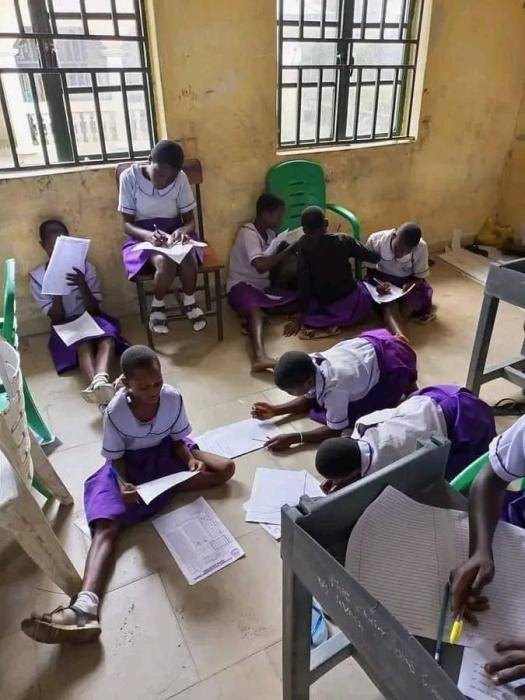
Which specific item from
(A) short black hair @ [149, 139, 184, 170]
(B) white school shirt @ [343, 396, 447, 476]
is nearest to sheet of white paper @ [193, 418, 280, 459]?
(B) white school shirt @ [343, 396, 447, 476]

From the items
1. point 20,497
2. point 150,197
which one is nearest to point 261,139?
point 150,197

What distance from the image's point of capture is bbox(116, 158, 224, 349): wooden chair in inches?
115

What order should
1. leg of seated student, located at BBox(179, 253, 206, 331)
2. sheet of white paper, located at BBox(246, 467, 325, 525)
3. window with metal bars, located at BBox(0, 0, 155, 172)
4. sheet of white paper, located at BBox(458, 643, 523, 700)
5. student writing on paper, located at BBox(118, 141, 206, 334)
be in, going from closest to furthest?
sheet of white paper, located at BBox(458, 643, 523, 700) → sheet of white paper, located at BBox(246, 467, 325, 525) → window with metal bars, located at BBox(0, 0, 155, 172) → student writing on paper, located at BBox(118, 141, 206, 334) → leg of seated student, located at BBox(179, 253, 206, 331)

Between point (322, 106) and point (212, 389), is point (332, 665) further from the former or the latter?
point (322, 106)

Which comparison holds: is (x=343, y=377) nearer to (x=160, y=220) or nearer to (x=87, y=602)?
(x=87, y=602)

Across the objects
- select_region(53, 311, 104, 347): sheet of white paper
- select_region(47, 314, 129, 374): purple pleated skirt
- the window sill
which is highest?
the window sill

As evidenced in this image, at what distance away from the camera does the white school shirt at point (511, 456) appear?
116 cm

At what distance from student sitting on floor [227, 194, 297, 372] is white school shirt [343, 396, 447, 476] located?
143cm

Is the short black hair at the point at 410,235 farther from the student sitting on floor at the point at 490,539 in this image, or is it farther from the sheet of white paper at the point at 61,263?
the student sitting on floor at the point at 490,539

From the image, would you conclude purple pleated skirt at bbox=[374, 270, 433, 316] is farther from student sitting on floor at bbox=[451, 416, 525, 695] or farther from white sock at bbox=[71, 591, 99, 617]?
white sock at bbox=[71, 591, 99, 617]

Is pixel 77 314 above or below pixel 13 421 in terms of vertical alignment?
below

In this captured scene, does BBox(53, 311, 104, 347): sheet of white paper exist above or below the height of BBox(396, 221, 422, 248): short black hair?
below

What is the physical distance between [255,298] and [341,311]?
53 cm

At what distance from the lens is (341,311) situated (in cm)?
314
